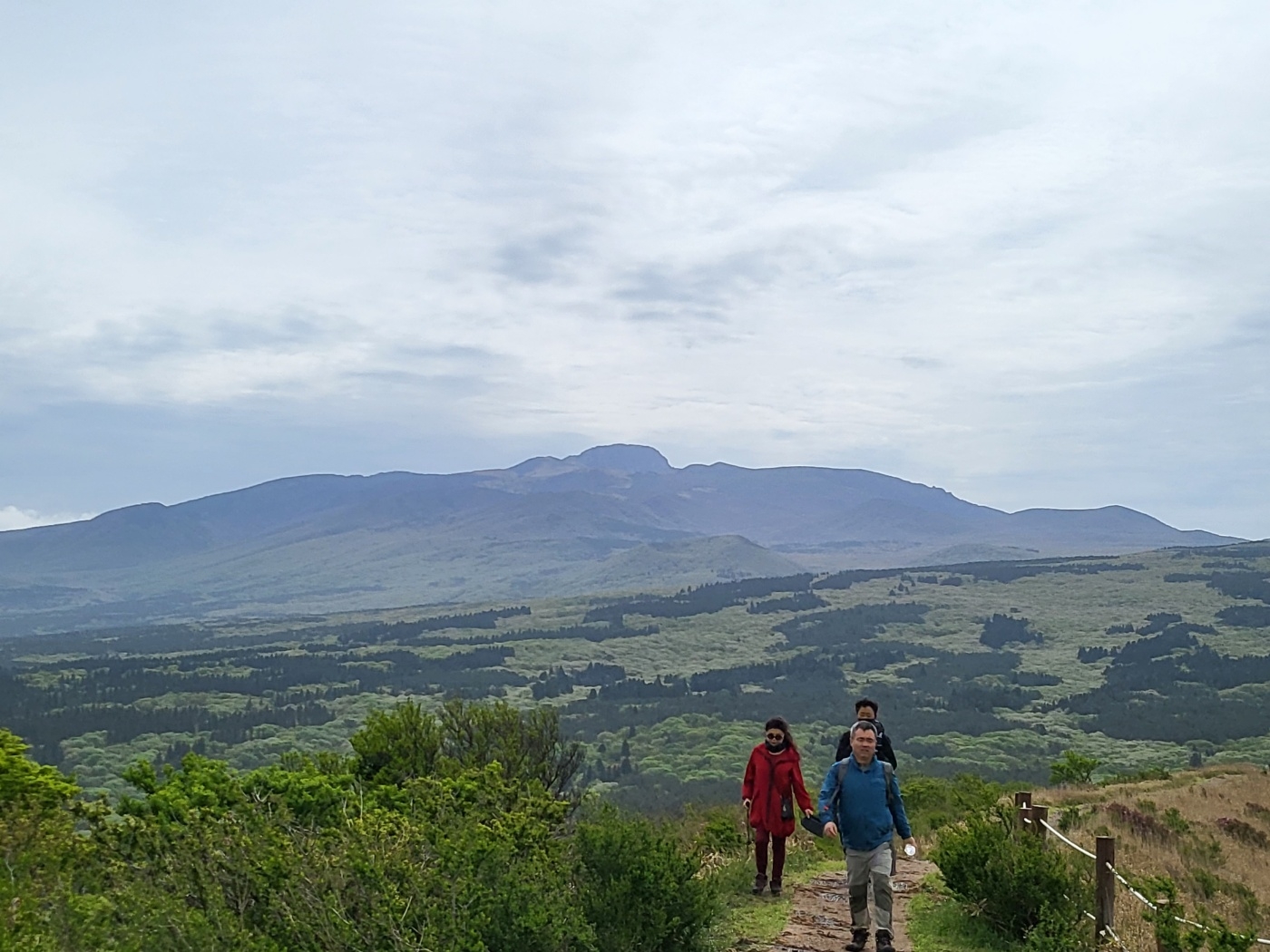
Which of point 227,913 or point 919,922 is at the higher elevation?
point 227,913

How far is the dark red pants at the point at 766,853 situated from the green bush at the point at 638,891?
3.02 m

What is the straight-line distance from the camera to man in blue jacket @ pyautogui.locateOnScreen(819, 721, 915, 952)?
800cm

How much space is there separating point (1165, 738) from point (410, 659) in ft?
294

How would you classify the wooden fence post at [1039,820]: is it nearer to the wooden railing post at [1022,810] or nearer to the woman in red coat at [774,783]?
the wooden railing post at [1022,810]

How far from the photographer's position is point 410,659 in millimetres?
126750

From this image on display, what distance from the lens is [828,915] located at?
9.95 meters

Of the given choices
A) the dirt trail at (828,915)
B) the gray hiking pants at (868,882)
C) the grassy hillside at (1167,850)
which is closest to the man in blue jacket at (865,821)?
the gray hiking pants at (868,882)

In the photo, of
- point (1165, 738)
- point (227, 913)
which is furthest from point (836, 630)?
point (227, 913)

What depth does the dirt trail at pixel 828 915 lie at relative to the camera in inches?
341

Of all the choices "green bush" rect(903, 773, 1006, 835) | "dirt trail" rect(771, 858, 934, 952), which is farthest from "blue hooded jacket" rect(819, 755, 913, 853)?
"green bush" rect(903, 773, 1006, 835)

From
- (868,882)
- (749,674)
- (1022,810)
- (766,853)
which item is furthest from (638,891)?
(749,674)

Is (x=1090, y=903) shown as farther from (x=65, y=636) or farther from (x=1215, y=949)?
(x=65, y=636)

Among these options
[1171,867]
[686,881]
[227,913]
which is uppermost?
[227,913]

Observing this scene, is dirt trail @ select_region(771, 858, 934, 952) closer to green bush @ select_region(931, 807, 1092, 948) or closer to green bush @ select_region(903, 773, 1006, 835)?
green bush @ select_region(931, 807, 1092, 948)
